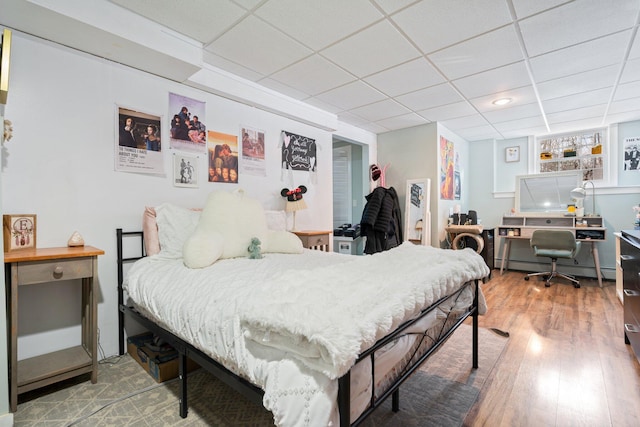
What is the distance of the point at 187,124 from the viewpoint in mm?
2525

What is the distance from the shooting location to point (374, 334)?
0.87 meters

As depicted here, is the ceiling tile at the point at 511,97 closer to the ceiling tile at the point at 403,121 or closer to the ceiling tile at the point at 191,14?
the ceiling tile at the point at 403,121

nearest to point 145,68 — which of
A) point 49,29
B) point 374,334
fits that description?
point 49,29

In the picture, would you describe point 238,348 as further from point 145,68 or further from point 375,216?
point 375,216

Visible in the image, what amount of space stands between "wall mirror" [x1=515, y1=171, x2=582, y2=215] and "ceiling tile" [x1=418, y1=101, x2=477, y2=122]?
203 cm

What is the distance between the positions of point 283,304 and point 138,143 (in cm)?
199

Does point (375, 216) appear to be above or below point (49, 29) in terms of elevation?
below

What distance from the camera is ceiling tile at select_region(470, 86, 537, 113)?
316 cm

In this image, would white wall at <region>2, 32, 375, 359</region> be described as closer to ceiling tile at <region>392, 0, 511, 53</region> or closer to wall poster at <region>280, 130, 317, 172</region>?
wall poster at <region>280, 130, 317, 172</region>

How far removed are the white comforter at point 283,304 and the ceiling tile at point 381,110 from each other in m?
2.30

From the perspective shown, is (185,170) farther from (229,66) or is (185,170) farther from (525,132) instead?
(525,132)

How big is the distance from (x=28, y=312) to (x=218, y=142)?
177 centimetres

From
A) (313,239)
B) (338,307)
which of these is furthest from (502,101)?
(338,307)

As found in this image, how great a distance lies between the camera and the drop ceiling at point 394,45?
184 centimetres
